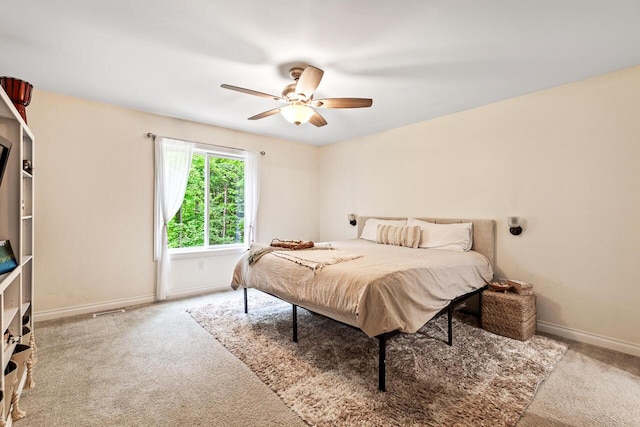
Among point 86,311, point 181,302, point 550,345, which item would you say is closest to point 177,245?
point 181,302

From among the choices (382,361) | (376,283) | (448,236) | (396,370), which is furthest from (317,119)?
(396,370)

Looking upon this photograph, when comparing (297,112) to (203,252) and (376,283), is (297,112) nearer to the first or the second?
(376,283)

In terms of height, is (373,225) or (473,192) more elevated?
(473,192)

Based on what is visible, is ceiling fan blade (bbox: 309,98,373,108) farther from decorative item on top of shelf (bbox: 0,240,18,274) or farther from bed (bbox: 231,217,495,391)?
decorative item on top of shelf (bbox: 0,240,18,274)

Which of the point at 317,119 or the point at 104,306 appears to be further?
the point at 104,306

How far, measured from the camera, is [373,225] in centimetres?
431

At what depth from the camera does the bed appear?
75.4 inches

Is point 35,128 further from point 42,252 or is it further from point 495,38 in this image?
point 495,38

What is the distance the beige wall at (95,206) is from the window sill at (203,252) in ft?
0.27

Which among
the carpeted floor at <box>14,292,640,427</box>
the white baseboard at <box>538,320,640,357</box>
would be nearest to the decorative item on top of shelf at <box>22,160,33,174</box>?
the carpeted floor at <box>14,292,640,427</box>

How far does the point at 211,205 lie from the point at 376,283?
10.7ft

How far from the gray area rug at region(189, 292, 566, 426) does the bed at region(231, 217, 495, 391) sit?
0.21 meters

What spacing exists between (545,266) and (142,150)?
4.83 metres

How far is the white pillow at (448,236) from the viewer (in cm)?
332
